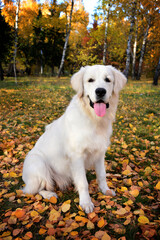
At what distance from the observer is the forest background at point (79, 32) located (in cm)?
1270

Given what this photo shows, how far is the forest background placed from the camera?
12.7 meters

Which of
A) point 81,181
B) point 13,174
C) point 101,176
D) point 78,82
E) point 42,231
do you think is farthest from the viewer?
point 13,174

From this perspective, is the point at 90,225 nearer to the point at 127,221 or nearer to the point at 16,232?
the point at 127,221

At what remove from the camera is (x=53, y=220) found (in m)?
1.95

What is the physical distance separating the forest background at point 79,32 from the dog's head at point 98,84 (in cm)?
1085

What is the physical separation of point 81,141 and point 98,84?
782mm

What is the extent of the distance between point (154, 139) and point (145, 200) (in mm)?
2353

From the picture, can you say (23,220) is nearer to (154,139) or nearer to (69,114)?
(69,114)

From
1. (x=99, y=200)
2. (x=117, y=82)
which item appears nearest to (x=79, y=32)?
(x=117, y=82)

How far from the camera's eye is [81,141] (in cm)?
216

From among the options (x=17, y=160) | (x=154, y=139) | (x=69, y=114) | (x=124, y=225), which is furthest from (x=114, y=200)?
(x=154, y=139)

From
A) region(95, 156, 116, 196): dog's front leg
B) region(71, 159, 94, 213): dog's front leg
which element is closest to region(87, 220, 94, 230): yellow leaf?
region(71, 159, 94, 213): dog's front leg

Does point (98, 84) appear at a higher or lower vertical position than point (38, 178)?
higher

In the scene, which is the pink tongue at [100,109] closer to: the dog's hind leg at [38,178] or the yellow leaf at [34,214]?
the dog's hind leg at [38,178]
